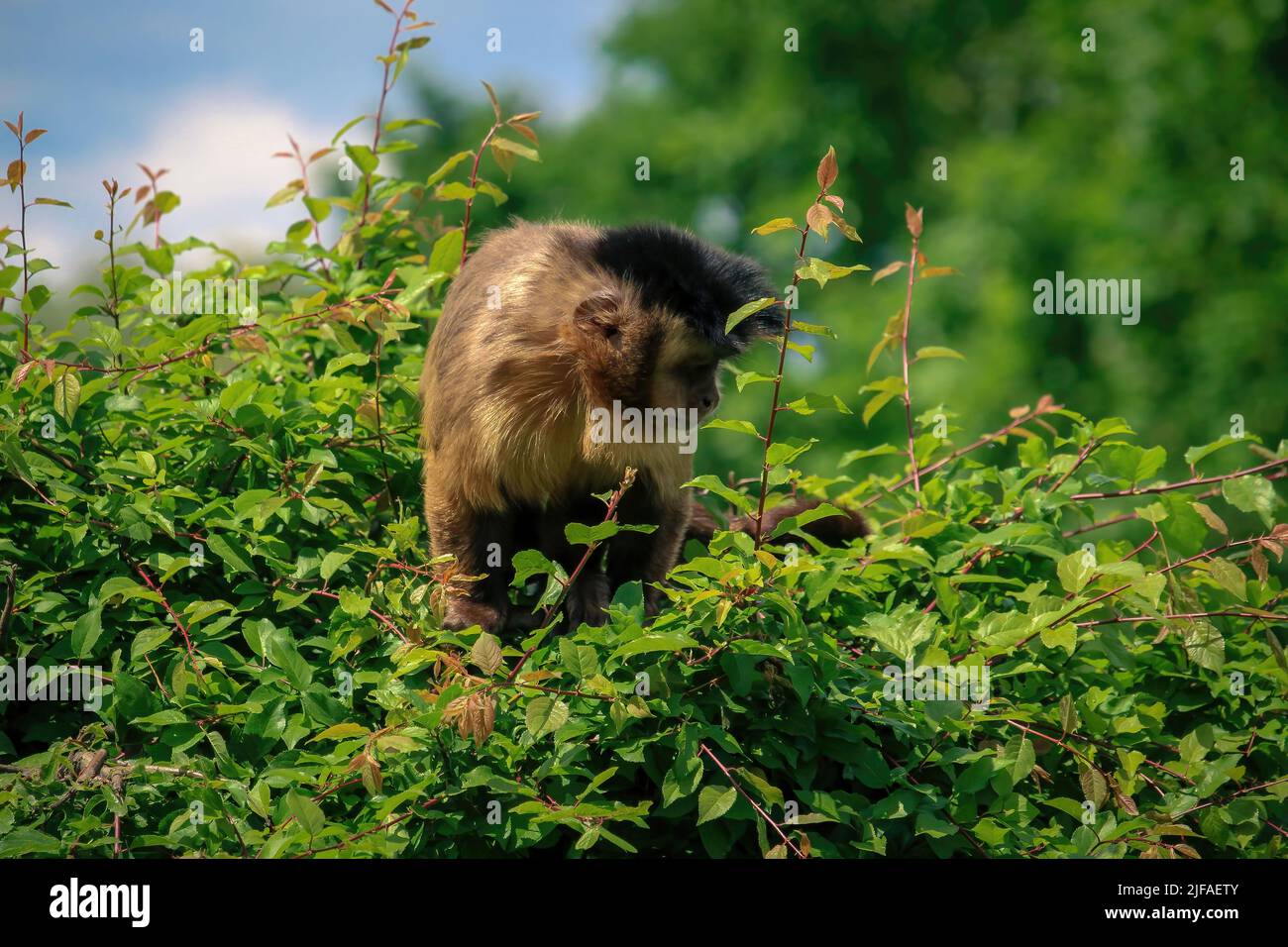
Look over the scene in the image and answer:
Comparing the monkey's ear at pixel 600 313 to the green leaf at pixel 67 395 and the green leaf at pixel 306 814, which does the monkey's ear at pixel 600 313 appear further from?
the green leaf at pixel 306 814

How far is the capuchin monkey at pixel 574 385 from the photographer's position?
4777mm

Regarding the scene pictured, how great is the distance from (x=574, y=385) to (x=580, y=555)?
833mm

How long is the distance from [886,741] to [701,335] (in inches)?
67.6

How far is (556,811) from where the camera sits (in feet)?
10.9

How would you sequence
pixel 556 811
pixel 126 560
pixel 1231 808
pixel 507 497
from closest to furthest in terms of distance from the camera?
pixel 556 811
pixel 1231 808
pixel 126 560
pixel 507 497

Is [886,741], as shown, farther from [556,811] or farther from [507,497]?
[507,497]

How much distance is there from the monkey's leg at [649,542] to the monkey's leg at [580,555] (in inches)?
3.7

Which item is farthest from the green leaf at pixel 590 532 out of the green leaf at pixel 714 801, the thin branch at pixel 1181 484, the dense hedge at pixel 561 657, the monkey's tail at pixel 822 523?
the thin branch at pixel 1181 484

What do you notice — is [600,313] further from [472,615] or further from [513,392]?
[472,615]

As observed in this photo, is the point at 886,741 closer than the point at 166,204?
Yes

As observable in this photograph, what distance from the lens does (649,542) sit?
509 cm

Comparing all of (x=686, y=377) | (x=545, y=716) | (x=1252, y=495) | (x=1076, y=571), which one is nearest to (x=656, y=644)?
(x=545, y=716)

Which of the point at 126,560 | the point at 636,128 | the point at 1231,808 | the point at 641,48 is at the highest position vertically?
the point at 641,48

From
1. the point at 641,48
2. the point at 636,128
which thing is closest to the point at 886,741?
the point at 636,128
